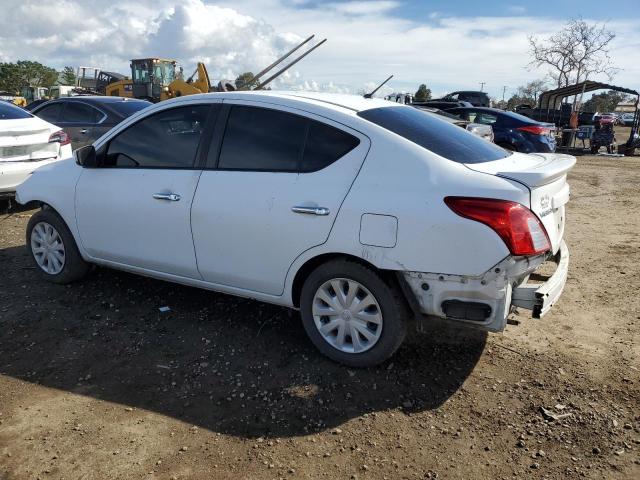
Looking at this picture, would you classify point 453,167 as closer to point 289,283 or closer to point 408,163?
point 408,163

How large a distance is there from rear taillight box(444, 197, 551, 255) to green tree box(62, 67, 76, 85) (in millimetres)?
79733

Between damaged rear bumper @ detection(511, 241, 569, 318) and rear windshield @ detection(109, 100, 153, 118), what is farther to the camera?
rear windshield @ detection(109, 100, 153, 118)

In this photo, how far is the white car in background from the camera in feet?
22.1

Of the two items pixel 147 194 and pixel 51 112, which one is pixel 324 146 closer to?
pixel 147 194

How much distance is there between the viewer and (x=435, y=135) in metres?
3.41

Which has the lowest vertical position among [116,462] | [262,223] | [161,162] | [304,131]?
[116,462]

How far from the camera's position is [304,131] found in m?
3.40

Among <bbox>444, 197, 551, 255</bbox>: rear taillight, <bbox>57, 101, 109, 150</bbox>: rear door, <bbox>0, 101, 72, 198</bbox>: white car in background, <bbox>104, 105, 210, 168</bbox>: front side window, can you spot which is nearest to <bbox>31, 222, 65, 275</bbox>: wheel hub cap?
<bbox>104, 105, 210, 168</bbox>: front side window

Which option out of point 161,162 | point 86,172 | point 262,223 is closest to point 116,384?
point 262,223

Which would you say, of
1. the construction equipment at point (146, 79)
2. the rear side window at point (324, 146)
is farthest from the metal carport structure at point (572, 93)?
the rear side window at point (324, 146)

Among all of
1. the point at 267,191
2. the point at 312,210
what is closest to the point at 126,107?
the point at 267,191

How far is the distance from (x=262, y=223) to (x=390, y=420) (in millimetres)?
1426

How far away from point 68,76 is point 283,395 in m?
86.8

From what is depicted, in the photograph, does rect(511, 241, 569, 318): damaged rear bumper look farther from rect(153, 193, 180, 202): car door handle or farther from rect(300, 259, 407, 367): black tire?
rect(153, 193, 180, 202): car door handle
